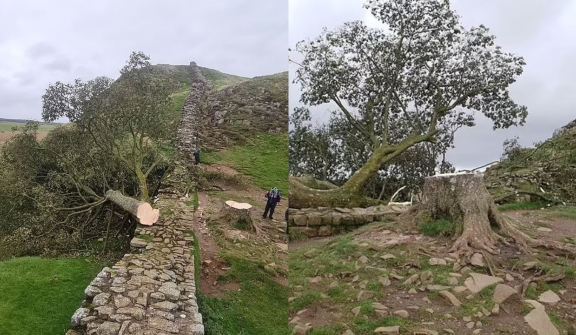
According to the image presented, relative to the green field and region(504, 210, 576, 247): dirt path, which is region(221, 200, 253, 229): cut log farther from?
region(504, 210, 576, 247): dirt path

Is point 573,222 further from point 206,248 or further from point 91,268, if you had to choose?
point 91,268

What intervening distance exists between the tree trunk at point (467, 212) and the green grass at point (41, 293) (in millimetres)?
3470

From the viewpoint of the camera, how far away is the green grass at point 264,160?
10.9 metres

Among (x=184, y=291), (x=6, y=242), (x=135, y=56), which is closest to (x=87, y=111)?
(x=135, y=56)

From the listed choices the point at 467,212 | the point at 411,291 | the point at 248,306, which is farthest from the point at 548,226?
the point at 248,306

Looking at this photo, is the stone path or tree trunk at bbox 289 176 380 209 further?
tree trunk at bbox 289 176 380 209

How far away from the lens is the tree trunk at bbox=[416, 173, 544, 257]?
347 centimetres

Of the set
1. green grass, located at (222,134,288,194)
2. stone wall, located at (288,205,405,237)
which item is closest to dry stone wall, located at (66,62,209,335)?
stone wall, located at (288,205,405,237)

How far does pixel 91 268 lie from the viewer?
553cm

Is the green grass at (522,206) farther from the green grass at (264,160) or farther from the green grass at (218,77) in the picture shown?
the green grass at (218,77)

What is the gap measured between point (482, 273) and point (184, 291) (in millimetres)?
2663

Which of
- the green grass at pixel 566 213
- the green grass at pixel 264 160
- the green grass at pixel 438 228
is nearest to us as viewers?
the green grass at pixel 438 228

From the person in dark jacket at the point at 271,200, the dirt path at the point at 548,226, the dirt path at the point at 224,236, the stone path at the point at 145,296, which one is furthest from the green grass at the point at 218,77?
the dirt path at the point at 548,226

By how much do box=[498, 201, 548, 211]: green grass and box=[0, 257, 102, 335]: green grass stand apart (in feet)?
18.6
